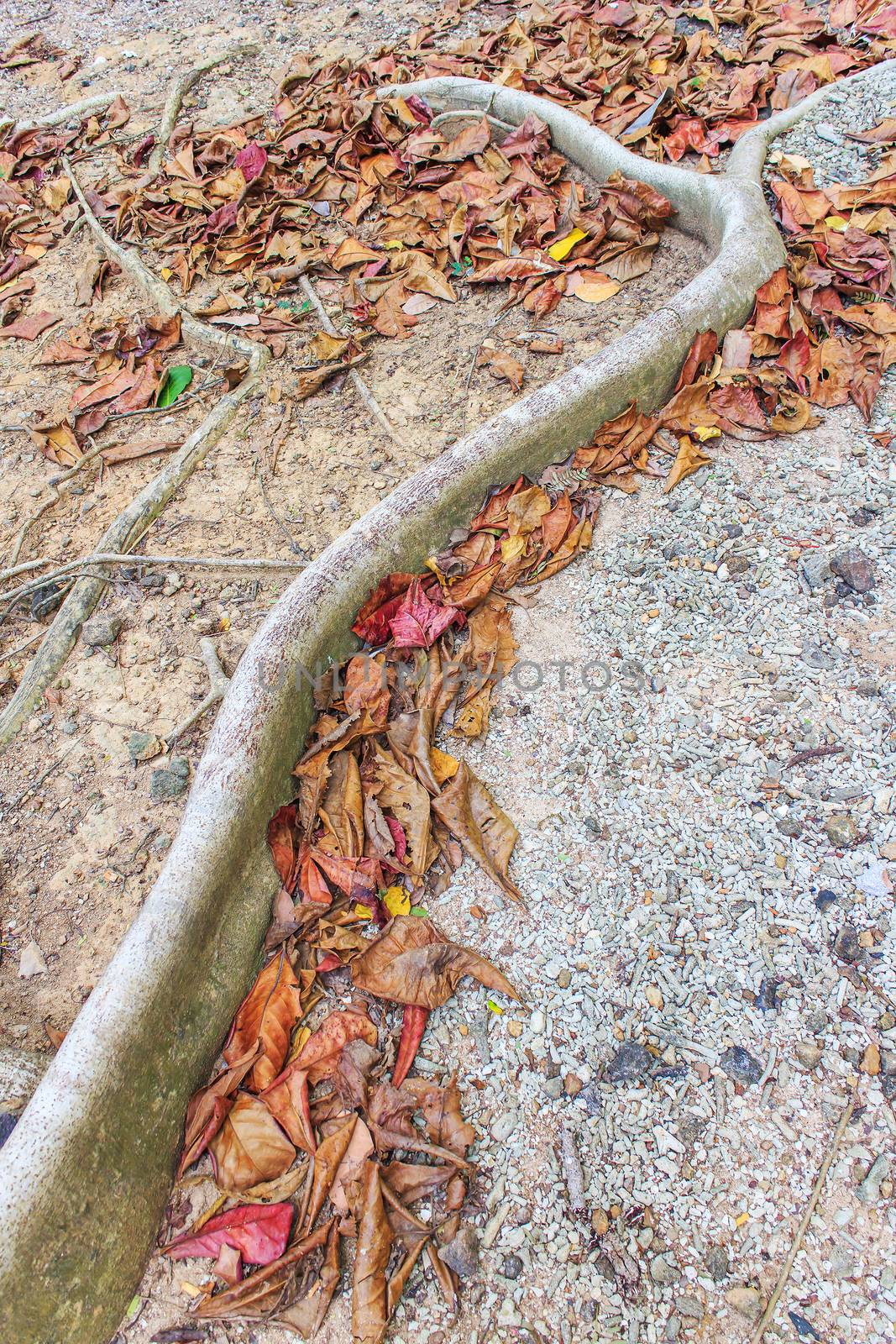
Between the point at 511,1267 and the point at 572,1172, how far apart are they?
0.23 metres

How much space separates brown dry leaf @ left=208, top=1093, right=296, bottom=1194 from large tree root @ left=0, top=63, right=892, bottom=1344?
0.42 ft

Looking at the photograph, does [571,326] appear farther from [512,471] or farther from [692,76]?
[692,76]

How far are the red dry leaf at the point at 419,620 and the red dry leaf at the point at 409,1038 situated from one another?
3.89 feet

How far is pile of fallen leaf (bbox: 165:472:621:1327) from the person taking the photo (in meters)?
1.91

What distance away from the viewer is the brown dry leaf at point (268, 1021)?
7.12 ft

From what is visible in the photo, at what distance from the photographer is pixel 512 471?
3.31 meters

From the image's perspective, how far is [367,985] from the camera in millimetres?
2252

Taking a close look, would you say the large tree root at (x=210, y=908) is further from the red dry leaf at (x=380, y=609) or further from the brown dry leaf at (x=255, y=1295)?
the brown dry leaf at (x=255, y=1295)

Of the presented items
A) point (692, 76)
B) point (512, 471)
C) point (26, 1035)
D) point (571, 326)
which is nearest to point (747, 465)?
point (512, 471)

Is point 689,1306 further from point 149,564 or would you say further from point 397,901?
point 149,564

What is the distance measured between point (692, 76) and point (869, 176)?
67.7 inches

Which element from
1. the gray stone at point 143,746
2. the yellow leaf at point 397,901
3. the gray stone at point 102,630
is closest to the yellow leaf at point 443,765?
the yellow leaf at point 397,901

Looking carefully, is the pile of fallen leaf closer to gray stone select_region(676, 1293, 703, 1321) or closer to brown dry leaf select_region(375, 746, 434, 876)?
brown dry leaf select_region(375, 746, 434, 876)

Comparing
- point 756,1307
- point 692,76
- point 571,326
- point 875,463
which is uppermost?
point 692,76
